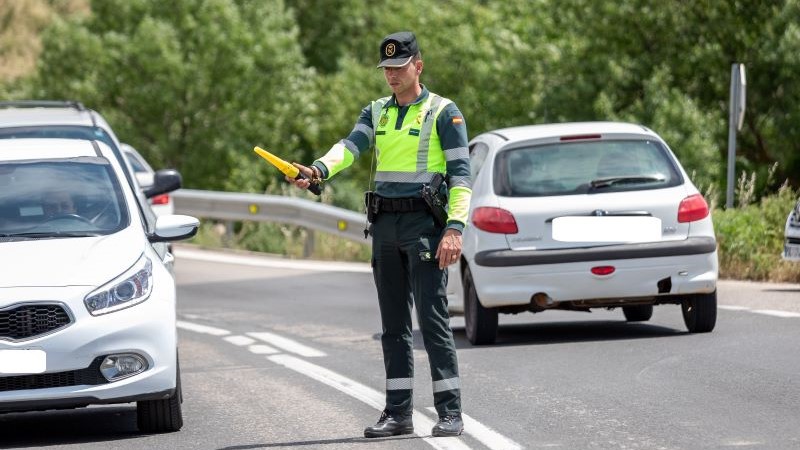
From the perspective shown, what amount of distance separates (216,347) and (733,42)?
17.4 meters

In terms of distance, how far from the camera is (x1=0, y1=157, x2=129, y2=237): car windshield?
9617 millimetres

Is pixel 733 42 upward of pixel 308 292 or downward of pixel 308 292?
upward

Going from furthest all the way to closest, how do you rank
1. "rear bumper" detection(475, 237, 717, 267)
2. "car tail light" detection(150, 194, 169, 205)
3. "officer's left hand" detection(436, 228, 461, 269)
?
"car tail light" detection(150, 194, 169, 205) → "rear bumper" detection(475, 237, 717, 267) → "officer's left hand" detection(436, 228, 461, 269)

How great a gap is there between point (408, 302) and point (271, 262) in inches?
584

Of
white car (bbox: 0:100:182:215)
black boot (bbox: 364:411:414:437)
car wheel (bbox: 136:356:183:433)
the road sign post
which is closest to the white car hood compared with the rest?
car wheel (bbox: 136:356:183:433)

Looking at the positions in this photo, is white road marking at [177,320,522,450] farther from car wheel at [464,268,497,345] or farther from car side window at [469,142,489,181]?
car side window at [469,142,489,181]

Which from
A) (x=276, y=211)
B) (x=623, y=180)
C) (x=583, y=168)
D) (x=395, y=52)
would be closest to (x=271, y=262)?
(x=276, y=211)

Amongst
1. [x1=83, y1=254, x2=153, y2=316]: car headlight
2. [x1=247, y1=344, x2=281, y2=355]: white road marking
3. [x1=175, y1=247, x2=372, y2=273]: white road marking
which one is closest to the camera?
[x1=83, y1=254, x2=153, y2=316]: car headlight

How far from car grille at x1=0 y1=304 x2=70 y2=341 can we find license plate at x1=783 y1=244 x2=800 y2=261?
8.69 metres

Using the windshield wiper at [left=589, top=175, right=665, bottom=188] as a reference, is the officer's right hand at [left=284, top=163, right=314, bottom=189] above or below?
above

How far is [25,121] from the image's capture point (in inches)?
619

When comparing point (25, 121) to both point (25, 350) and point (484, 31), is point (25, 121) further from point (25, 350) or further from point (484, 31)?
point (484, 31)

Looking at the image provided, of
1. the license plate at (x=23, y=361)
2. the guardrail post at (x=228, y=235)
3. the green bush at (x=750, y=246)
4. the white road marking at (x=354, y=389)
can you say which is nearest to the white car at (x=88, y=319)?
the license plate at (x=23, y=361)

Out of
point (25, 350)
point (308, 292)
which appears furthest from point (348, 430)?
point (308, 292)
